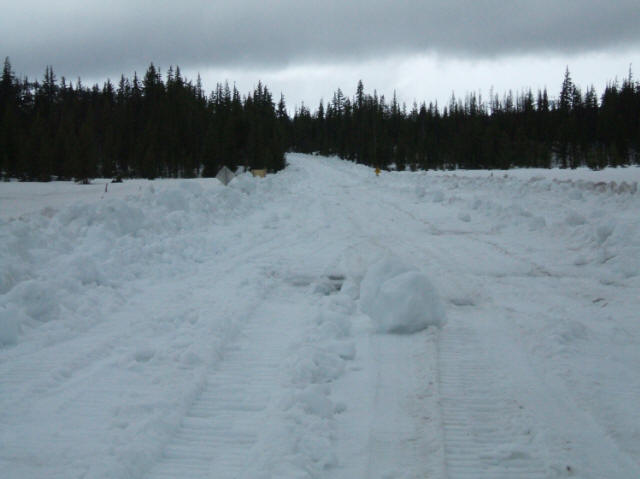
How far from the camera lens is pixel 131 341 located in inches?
236

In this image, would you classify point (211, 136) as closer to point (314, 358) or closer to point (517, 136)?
point (517, 136)

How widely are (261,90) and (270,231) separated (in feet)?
369

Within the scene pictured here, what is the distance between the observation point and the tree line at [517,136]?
78000 millimetres

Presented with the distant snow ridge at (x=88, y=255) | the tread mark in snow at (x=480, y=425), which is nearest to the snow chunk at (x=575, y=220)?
the distant snow ridge at (x=88, y=255)

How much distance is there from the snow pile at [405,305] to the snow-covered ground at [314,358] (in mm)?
23

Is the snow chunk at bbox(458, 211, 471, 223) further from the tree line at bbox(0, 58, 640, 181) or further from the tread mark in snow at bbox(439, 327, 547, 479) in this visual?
the tree line at bbox(0, 58, 640, 181)

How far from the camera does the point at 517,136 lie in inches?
3393

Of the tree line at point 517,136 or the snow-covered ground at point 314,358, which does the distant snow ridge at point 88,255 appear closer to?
the snow-covered ground at point 314,358

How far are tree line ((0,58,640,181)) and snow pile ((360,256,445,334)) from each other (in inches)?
2108

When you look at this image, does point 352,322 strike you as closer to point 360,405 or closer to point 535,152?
point 360,405

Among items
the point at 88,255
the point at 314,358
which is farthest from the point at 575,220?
the point at 88,255

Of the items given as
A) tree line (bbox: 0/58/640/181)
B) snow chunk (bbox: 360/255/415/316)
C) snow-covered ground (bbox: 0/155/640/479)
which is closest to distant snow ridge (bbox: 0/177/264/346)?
snow-covered ground (bbox: 0/155/640/479)

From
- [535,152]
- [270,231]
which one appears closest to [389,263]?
[270,231]

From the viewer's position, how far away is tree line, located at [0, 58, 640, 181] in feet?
224
